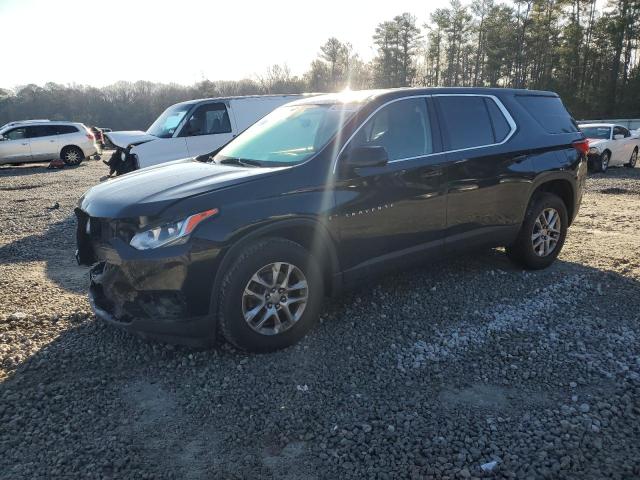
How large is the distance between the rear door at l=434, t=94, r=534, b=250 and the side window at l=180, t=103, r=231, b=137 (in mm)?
6882

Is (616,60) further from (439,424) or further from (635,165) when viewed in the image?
(439,424)

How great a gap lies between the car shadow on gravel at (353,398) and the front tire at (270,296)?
0.17 m

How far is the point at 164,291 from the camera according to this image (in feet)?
10.5

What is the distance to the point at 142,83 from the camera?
76.9 meters

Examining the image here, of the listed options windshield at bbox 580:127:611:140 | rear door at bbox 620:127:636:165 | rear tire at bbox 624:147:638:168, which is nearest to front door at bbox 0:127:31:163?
windshield at bbox 580:127:611:140

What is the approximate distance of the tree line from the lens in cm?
4325

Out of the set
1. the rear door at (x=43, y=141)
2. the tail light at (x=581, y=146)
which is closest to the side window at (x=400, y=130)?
the tail light at (x=581, y=146)

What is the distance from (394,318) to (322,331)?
653mm

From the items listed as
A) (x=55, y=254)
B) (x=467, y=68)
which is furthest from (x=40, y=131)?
(x=467, y=68)

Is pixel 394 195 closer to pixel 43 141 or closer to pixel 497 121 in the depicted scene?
pixel 497 121

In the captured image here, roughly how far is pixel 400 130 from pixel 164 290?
2342 millimetres

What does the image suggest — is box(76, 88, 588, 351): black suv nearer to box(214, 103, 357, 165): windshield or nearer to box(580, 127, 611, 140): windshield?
box(214, 103, 357, 165): windshield

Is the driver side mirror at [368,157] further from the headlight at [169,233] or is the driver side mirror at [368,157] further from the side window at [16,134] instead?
the side window at [16,134]

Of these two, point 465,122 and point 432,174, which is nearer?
point 432,174
